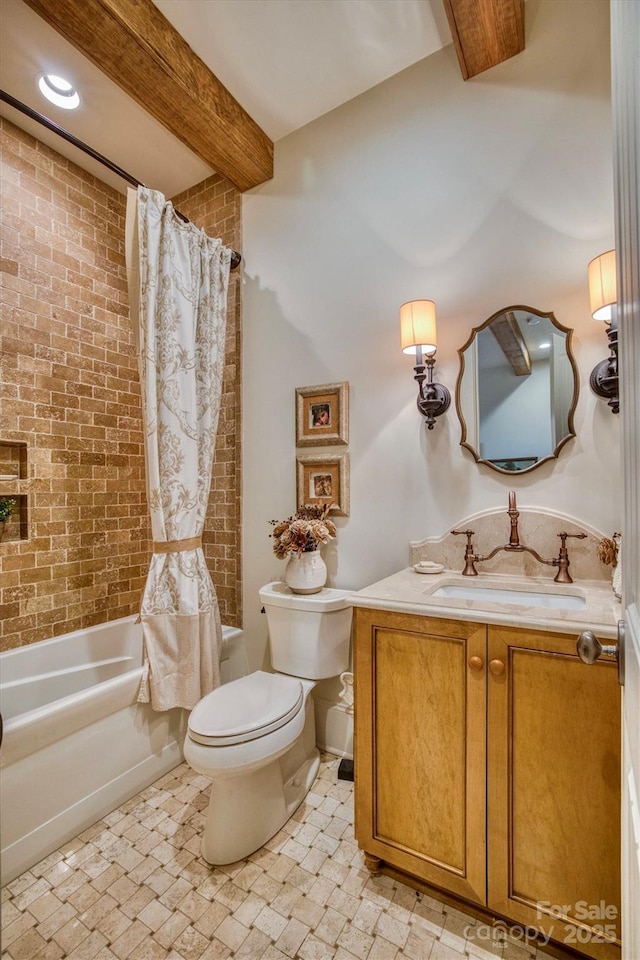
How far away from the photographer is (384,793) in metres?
1.44

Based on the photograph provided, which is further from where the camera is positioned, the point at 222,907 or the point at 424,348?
the point at 424,348

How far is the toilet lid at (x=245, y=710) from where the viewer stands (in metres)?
1.50

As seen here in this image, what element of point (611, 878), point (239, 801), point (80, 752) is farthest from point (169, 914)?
point (611, 878)

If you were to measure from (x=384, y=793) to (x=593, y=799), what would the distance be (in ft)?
1.95

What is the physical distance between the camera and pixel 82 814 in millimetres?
1685

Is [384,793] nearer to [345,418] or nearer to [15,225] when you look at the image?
[345,418]

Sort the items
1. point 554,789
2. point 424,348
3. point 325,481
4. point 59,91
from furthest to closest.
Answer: point 325,481
point 59,91
point 424,348
point 554,789

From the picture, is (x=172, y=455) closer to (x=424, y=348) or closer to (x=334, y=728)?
(x=424, y=348)

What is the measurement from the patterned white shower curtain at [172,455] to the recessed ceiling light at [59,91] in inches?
24.0

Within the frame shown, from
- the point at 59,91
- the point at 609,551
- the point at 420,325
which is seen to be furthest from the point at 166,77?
the point at 609,551

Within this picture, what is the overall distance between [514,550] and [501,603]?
400 mm

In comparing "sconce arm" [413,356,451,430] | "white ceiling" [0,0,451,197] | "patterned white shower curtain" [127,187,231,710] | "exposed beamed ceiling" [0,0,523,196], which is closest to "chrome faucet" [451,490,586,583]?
"sconce arm" [413,356,451,430]

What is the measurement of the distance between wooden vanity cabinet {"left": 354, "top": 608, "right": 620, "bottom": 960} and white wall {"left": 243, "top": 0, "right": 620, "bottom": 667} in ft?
2.12

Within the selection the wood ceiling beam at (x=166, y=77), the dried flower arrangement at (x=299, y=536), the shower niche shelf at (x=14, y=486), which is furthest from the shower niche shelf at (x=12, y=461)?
the wood ceiling beam at (x=166, y=77)
